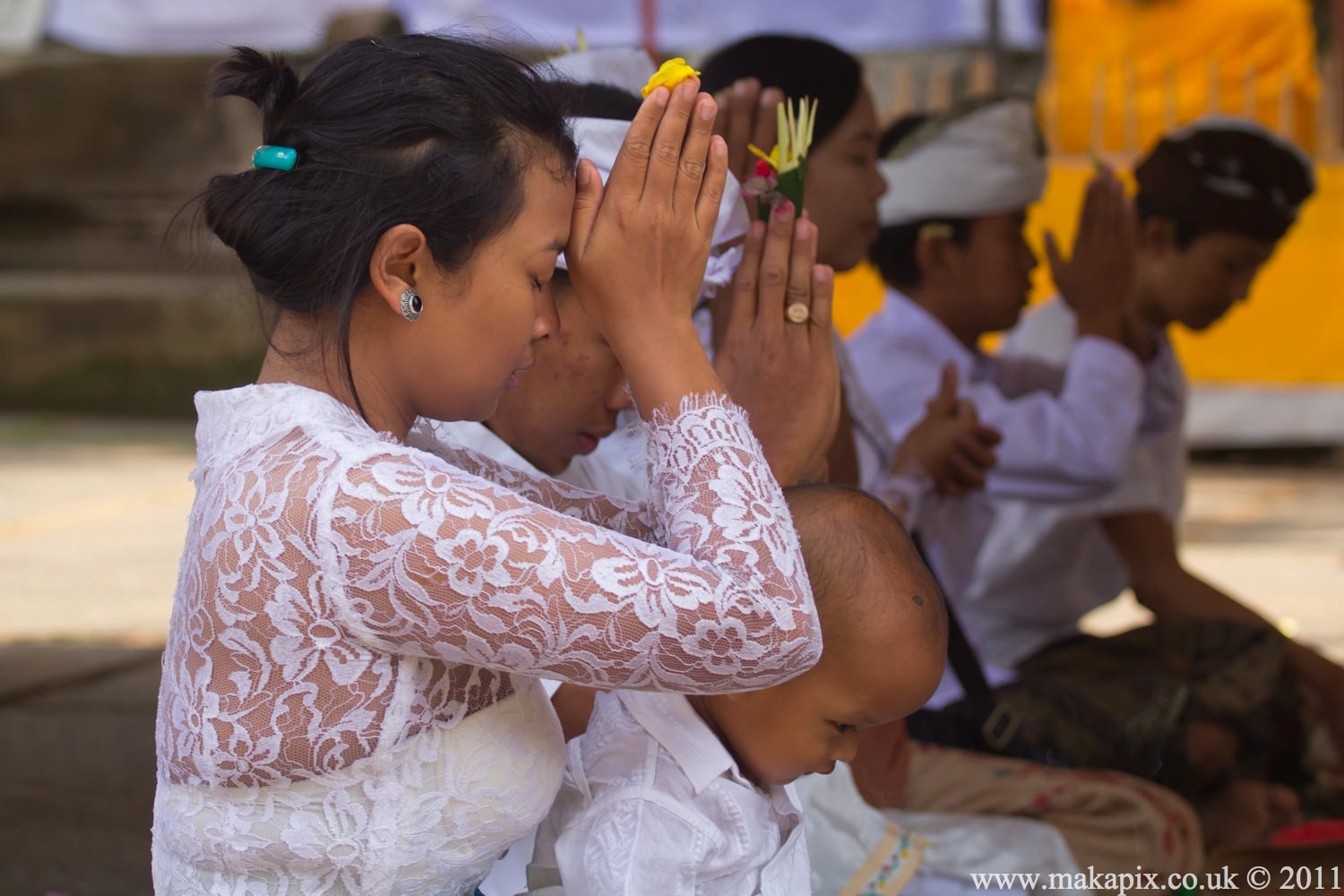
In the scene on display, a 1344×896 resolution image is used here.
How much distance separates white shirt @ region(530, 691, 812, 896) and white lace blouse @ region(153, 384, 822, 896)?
0.36ft

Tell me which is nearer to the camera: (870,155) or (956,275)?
(870,155)

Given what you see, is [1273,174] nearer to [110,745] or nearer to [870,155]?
[870,155]

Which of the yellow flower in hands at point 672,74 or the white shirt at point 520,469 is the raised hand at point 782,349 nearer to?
the white shirt at point 520,469

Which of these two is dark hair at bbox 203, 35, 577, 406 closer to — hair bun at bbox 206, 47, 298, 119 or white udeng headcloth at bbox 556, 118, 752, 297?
hair bun at bbox 206, 47, 298, 119

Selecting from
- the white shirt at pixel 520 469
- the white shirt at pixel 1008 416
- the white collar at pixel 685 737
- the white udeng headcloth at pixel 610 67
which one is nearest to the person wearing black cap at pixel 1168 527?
the white shirt at pixel 1008 416

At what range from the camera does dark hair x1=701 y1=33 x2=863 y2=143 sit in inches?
113

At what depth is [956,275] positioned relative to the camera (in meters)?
3.54

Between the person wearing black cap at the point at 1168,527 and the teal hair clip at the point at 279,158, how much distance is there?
91.2 inches

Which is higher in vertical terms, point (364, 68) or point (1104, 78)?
point (364, 68)

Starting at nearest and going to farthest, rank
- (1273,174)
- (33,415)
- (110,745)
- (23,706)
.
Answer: (110,745)
(23,706)
(1273,174)
(33,415)

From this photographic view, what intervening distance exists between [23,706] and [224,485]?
251cm

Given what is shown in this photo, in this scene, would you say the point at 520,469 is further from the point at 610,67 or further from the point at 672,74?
the point at 610,67

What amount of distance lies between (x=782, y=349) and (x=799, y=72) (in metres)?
1.12

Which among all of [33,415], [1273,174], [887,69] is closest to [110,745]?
[1273,174]
